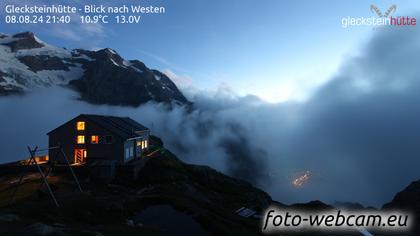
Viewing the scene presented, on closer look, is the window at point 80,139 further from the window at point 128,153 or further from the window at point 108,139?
the window at point 128,153

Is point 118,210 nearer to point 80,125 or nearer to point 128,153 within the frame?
point 128,153

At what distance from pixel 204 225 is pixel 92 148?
38744 millimetres

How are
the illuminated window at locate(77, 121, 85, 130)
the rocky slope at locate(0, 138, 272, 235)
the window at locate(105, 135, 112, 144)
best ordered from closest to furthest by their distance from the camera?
the rocky slope at locate(0, 138, 272, 235), the window at locate(105, 135, 112, 144), the illuminated window at locate(77, 121, 85, 130)

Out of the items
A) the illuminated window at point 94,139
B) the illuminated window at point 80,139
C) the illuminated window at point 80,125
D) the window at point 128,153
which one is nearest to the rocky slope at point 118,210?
the window at point 128,153

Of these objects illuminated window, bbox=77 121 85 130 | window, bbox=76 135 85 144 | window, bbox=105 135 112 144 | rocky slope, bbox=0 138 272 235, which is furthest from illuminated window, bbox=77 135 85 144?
rocky slope, bbox=0 138 272 235

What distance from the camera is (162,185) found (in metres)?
58.8

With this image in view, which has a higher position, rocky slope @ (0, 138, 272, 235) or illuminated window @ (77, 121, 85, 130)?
illuminated window @ (77, 121, 85, 130)

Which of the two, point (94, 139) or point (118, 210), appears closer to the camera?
point (118, 210)

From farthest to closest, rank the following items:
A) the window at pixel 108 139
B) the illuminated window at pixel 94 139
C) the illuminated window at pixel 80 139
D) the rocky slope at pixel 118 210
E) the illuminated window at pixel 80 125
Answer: the illuminated window at pixel 80 125 < the illuminated window at pixel 80 139 < the illuminated window at pixel 94 139 < the window at pixel 108 139 < the rocky slope at pixel 118 210

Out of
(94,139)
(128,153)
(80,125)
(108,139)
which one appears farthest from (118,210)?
(80,125)

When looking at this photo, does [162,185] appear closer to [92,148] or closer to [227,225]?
[92,148]

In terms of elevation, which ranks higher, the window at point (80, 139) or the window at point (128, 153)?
the window at point (80, 139)

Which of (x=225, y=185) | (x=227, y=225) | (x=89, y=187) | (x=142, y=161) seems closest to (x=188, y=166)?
(x=225, y=185)

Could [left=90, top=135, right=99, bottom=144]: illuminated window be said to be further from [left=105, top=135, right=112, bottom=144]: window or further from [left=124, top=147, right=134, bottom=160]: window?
[left=124, top=147, right=134, bottom=160]: window
